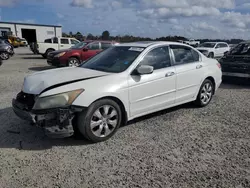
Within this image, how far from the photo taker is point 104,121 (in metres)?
3.66

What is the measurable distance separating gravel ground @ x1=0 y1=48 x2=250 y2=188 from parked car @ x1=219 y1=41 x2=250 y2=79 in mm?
3628

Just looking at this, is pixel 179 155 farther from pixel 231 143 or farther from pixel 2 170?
pixel 2 170

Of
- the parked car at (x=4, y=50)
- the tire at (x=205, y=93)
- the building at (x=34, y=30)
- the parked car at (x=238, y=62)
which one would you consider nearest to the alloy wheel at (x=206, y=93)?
the tire at (x=205, y=93)

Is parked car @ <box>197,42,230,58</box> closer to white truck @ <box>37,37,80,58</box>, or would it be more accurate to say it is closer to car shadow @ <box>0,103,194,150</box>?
white truck @ <box>37,37,80,58</box>

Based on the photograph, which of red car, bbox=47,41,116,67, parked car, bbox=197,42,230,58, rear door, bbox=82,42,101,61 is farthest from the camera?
parked car, bbox=197,42,230,58

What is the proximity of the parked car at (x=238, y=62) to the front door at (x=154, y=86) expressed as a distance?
446cm

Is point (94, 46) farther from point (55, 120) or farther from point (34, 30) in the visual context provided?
point (34, 30)

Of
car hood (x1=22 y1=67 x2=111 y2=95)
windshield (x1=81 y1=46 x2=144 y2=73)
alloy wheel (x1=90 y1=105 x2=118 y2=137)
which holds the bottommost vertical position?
alloy wheel (x1=90 y1=105 x2=118 y2=137)

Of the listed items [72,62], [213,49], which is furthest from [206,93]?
[213,49]

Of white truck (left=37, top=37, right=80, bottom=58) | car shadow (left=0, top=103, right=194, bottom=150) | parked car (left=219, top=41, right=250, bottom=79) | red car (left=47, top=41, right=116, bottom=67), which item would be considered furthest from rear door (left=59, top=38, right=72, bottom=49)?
car shadow (left=0, top=103, right=194, bottom=150)

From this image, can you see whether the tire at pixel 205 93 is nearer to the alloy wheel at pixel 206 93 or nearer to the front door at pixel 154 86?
the alloy wheel at pixel 206 93

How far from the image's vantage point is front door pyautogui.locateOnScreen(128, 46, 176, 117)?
3982 millimetres

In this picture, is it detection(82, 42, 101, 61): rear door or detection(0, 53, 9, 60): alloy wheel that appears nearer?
detection(82, 42, 101, 61): rear door

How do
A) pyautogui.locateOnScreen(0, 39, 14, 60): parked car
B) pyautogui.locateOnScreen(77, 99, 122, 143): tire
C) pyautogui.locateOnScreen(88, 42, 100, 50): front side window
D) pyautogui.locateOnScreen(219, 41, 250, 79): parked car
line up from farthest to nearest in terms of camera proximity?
pyautogui.locateOnScreen(0, 39, 14, 60): parked car, pyautogui.locateOnScreen(88, 42, 100, 50): front side window, pyautogui.locateOnScreen(219, 41, 250, 79): parked car, pyautogui.locateOnScreen(77, 99, 122, 143): tire
